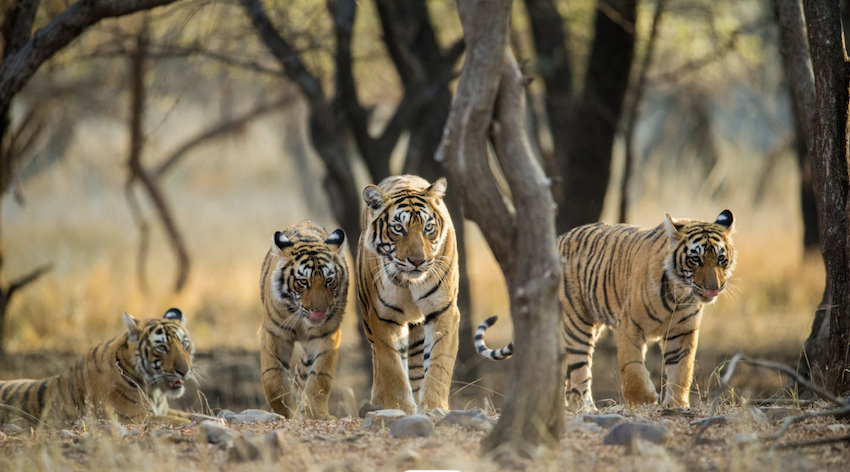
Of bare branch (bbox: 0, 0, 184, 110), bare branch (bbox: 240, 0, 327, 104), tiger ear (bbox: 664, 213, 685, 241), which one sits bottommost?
tiger ear (bbox: 664, 213, 685, 241)

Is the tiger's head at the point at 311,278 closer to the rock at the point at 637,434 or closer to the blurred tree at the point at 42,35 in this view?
the blurred tree at the point at 42,35

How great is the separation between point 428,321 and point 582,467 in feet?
6.33

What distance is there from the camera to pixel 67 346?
31.6 ft

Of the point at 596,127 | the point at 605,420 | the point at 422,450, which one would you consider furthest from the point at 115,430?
the point at 596,127

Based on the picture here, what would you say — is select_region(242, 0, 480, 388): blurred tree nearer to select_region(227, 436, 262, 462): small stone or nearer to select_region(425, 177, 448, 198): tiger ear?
select_region(425, 177, 448, 198): tiger ear

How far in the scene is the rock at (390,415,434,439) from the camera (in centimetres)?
368

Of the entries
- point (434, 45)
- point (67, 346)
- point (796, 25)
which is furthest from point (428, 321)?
point (67, 346)

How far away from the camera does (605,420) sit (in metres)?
3.84

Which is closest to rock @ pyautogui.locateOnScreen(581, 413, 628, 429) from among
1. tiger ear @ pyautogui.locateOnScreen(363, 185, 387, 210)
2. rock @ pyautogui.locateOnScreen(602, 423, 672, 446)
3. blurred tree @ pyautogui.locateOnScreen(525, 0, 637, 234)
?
rock @ pyautogui.locateOnScreen(602, 423, 672, 446)

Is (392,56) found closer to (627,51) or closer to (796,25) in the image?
(627,51)

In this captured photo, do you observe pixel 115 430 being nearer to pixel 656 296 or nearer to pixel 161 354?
pixel 161 354

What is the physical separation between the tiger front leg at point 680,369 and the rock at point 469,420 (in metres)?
1.36

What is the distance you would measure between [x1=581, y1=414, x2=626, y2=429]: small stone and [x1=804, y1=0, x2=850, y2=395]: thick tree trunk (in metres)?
1.47

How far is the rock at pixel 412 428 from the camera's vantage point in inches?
145
